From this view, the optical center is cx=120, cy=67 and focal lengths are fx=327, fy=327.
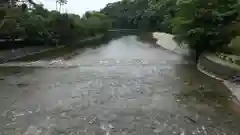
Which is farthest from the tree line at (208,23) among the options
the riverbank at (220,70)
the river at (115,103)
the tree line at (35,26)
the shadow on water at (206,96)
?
the tree line at (35,26)

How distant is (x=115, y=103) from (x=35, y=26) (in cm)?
2844

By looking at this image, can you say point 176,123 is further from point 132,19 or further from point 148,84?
point 132,19

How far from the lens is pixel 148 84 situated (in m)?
21.0

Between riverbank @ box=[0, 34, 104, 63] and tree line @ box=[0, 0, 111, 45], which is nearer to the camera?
riverbank @ box=[0, 34, 104, 63]

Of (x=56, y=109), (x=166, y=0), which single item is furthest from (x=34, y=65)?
(x=166, y=0)

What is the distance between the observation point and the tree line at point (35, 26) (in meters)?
36.5

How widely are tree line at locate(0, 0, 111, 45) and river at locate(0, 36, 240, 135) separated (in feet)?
38.2

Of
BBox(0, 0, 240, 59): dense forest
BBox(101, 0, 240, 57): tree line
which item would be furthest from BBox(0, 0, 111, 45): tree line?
BBox(101, 0, 240, 57): tree line

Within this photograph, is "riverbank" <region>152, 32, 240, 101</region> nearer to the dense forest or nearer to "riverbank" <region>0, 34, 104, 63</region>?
the dense forest

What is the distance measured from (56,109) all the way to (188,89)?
8.15m

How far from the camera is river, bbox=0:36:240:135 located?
12555 mm

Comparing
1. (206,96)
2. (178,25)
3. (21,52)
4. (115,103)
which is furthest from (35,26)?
(206,96)

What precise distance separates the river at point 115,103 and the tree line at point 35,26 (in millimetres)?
11640

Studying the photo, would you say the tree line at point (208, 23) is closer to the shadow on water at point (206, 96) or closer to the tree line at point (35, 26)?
the shadow on water at point (206, 96)
